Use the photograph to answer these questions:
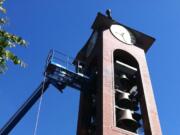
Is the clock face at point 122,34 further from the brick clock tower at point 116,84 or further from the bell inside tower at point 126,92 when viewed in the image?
the bell inside tower at point 126,92

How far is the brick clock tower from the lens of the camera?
11172 millimetres

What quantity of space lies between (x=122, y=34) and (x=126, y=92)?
3.77 metres

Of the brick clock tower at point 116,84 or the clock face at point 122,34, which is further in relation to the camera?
the clock face at point 122,34

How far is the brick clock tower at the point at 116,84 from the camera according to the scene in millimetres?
11172

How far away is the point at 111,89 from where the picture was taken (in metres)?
12.0

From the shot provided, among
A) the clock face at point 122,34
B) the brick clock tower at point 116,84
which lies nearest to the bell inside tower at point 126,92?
the brick clock tower at point 116,84

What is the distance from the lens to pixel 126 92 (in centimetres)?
1306

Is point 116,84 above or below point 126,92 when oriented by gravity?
above

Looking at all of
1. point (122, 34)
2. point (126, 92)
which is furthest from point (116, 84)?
point (122, 34)

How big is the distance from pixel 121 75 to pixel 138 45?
3.02 metres

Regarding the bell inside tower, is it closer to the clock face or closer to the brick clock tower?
the brick clock tower

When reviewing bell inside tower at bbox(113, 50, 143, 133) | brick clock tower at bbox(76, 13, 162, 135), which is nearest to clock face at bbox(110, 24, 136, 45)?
brick clock tower at bbox(76, 13, 162, 135)

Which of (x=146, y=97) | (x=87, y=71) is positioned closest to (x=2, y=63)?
(x=146, y=97)

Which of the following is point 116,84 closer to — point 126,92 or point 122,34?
point 126,92
